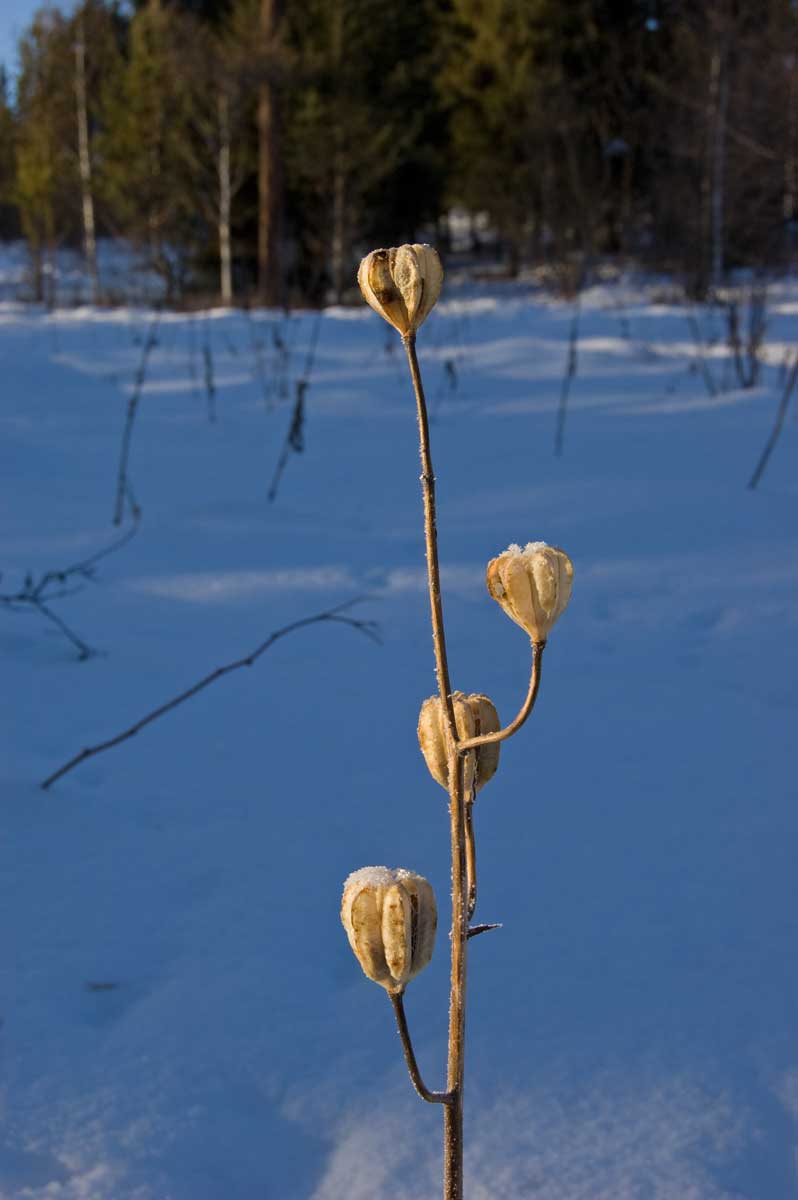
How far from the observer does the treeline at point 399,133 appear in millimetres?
13250

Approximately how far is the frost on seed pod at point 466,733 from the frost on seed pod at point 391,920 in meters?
0.07

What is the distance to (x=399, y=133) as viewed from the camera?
49.9 ft

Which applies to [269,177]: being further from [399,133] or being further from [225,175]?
[399,133]

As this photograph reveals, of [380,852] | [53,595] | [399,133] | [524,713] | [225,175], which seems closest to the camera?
[524,713]

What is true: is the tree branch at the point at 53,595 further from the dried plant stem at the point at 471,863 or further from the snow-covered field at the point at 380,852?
the dried plant stem at the point at 471,863

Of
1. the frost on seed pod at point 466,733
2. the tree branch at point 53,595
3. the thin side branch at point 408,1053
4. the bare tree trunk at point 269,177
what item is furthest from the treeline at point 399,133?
the thin side branch at point 408,1053

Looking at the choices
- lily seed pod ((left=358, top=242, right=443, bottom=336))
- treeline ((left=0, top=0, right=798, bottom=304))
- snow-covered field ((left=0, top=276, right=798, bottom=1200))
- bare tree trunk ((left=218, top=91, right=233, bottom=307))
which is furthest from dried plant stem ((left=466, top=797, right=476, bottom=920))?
bare tree trunk ((left=218, top=91, right=233, bottom=307))

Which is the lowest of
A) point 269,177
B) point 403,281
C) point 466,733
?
point 466,733

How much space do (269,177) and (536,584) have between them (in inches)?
541

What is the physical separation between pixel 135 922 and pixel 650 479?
108 inches

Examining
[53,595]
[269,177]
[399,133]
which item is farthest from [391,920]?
[399,133]

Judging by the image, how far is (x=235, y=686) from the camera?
1863 mm

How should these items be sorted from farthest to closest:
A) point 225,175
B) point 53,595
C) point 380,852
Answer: point 225,175 < point 53,595 < point 380,852

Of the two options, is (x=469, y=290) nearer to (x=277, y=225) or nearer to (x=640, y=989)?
(x=277, y=225)
